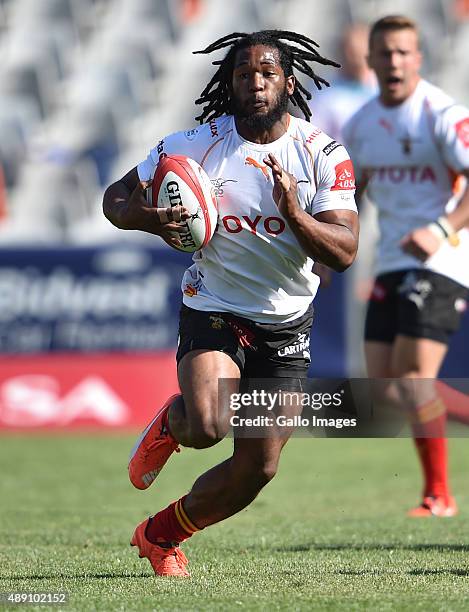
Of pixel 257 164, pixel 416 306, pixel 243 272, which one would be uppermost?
pixel 257 164

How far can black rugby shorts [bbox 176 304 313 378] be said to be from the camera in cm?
507

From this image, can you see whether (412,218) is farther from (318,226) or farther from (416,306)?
(318,226)

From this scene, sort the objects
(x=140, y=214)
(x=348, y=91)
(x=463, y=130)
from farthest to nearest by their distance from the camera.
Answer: (x=348, y=91)
(x=463, y=130)
(x=140, y=214)

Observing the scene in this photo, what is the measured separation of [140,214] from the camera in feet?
16.1

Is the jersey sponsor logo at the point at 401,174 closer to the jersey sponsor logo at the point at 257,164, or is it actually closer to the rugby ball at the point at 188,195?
the jersey sponsor logo at the point at 257,164

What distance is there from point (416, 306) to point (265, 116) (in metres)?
2.71

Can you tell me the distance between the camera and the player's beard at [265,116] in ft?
16.7

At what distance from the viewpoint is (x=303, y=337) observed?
527 cm

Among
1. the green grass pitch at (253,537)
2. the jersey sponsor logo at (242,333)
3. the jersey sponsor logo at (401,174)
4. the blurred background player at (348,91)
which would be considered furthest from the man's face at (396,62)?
the jersey sponsor logo at (242,333)

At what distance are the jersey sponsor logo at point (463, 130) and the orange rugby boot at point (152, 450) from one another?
2.95 metres

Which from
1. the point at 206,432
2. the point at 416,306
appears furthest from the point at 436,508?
the point at 206,432

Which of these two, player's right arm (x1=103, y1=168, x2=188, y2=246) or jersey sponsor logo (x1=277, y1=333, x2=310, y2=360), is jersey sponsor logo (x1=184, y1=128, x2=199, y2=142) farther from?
jersey sponsor logo (x1=277, y1=333, x2=310, y2=360)

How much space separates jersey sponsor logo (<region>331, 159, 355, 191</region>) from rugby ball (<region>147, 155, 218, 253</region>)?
52cm

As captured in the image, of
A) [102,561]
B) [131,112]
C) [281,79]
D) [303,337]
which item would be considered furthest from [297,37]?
[131,112]
